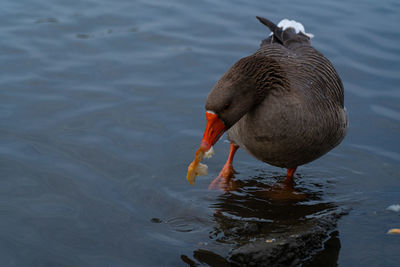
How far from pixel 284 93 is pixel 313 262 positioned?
1584 mm

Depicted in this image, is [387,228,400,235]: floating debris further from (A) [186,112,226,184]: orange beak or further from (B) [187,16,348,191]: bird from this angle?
(A) [186,112,226,184]: orange beak

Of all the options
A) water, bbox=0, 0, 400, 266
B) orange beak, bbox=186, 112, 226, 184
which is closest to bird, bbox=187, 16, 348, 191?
orange beak, bbox=186, 112, 226, 184

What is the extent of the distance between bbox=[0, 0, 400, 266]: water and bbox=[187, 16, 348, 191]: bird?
60cm

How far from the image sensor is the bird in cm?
468

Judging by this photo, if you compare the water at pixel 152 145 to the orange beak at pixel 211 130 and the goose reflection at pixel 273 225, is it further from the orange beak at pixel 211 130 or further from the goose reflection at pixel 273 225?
the orange beak at pixel 211 130

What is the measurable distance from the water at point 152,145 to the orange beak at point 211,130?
0.78 m

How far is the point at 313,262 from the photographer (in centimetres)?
428

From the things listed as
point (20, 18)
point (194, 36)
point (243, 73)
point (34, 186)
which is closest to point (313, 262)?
point (243, 73)

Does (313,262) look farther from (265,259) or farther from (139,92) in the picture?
(139,92)

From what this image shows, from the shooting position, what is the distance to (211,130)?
463cm

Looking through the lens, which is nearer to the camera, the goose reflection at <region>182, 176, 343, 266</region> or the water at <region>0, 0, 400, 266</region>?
the goose reflection at <region>182, 176, 343, 266</region>

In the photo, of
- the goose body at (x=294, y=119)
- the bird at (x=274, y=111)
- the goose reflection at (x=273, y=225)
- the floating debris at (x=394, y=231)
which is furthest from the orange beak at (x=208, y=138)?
the floating debris at (x=394, y=231)

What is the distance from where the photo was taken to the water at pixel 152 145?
14.9ft

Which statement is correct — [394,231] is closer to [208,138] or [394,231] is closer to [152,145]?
[208,138]
